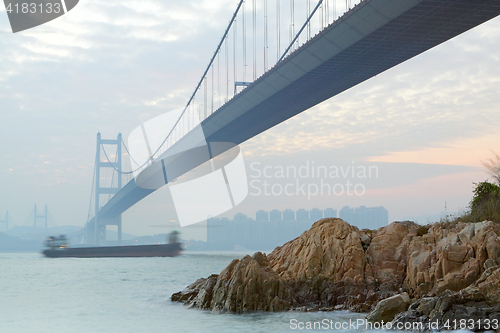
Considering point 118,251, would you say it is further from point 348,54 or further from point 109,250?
point 348,54

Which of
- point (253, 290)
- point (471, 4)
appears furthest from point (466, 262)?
point (471, 4)

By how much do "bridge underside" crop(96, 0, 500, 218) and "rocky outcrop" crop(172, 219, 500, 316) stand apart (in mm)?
6804

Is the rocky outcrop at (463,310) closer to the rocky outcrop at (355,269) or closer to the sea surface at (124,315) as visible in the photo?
the sea surface at (124,315)

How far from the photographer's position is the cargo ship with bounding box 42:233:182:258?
50.3 m

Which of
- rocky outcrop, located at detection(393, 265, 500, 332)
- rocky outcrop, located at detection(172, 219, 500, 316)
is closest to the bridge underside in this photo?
rocky outcrop, located at detection(172, 219, 500, 316)

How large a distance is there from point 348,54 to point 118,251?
39.6 meters

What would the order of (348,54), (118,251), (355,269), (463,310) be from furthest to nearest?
(118,251), (348,54), (355,269), (463,310)

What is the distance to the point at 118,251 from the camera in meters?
50.5

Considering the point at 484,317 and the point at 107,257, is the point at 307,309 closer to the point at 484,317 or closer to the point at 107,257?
the point at 484,317

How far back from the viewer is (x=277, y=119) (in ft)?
81.5

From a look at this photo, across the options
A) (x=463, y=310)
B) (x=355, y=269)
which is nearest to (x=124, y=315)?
(x=355, y=269)

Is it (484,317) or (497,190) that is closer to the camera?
(484,317)

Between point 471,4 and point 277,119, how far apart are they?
483 inches

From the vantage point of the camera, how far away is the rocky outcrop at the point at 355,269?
925 centimetres
